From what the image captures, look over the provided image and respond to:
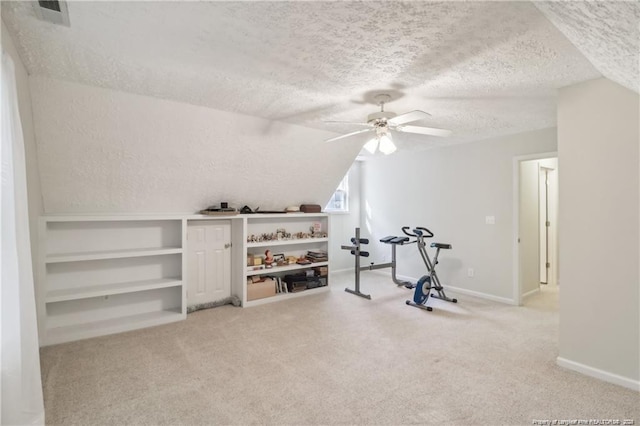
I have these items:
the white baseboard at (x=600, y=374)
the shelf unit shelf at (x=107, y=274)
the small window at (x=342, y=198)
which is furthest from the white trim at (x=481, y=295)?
the shelf unit shelf at (x=107, y=274)

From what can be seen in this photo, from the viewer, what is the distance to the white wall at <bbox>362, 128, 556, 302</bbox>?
454 cm

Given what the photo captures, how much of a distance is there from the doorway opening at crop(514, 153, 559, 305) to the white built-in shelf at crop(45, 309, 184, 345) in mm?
4712

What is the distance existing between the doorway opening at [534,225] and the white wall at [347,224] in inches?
122

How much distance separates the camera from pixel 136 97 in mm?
2965

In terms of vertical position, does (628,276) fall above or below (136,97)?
below

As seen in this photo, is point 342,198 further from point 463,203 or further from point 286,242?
point 463,203

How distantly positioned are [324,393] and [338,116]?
277 cm

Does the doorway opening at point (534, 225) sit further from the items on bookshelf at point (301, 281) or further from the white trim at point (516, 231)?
the items on bookshelf at point (301, 281)

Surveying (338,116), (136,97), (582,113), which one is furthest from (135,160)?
(582,113)

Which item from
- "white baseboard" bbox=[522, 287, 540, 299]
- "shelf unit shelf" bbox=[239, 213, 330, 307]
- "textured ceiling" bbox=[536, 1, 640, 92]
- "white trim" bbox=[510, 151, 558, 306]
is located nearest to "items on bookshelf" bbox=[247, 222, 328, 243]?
"shelf unit shelf" bbox=[239, 213, 330, 307]

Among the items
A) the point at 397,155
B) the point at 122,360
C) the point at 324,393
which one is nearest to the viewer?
the point at 324,393

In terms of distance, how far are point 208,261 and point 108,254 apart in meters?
1.27

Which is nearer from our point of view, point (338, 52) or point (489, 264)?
point (338, 52)

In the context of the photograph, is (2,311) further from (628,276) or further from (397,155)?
(397,155)
